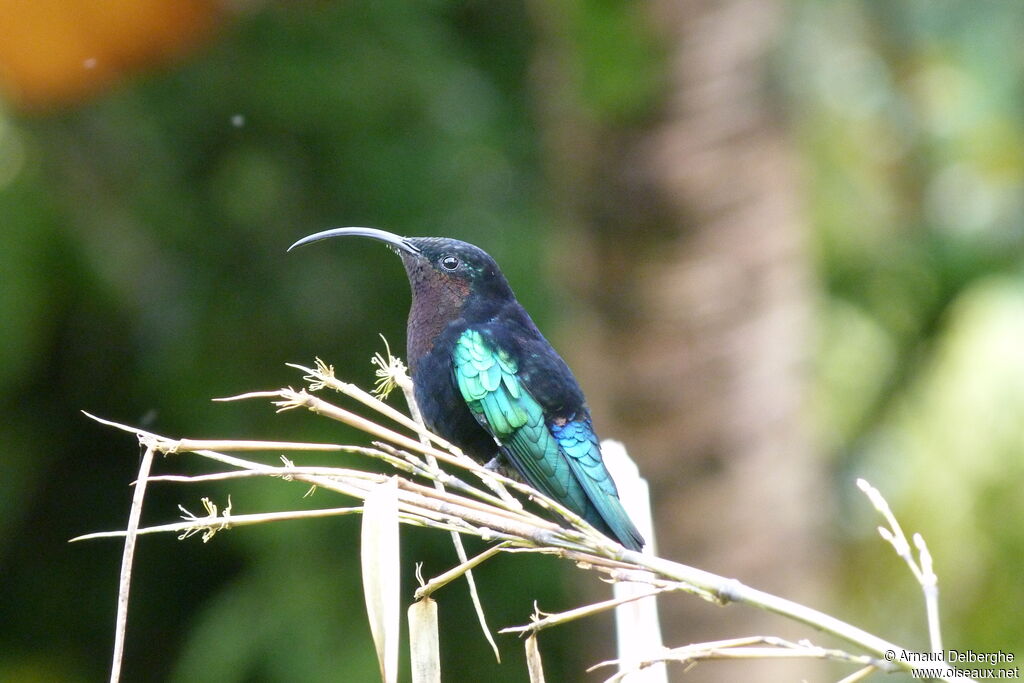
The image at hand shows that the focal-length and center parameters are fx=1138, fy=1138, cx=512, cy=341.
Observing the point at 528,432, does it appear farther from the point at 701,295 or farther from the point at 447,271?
the point at 701,295

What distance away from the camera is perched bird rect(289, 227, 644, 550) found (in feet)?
7.59

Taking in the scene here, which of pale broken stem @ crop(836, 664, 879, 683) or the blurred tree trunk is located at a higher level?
the blurred tree trunk

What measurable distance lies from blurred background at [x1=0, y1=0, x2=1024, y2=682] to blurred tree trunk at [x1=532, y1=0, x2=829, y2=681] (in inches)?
0.5

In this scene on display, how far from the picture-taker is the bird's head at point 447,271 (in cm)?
253

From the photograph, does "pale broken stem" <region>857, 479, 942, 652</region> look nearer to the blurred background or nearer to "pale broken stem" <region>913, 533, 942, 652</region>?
"pale broken stem" <region>913, 533, 942, 652</region>

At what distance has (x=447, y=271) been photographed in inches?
100

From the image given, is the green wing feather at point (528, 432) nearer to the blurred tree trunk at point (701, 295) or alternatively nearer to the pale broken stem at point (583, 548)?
the pale broken stem at point (583, 548)

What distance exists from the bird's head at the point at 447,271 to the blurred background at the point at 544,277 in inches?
58.1

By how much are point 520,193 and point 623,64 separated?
198 cm

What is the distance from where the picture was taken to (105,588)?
6105mm

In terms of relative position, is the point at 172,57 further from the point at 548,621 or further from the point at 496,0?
the point at 548,621

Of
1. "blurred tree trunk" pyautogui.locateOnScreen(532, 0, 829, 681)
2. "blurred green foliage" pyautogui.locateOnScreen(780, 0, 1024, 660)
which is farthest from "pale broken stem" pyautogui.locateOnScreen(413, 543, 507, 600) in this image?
"blurred green foliage" pyautogui.locateOnScreen(780, 0, 1024, 660)

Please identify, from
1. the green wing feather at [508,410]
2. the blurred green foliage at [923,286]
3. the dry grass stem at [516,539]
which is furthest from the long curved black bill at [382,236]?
the blurred green foliage at [923,286]

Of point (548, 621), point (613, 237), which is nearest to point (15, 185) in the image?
point (613, 237)
